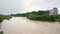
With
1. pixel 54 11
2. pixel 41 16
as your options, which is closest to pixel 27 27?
pixel 41 16

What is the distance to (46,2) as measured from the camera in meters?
1.72

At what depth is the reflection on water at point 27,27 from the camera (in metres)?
1.66

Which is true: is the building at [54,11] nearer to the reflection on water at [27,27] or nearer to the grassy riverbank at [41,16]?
the grassy riverbank at [41,16]

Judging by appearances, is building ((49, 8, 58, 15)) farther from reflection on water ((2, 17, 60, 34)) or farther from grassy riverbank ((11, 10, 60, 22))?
reflection on water ((2, 17, 60, 34))

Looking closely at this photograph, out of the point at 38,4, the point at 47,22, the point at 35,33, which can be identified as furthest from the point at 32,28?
the point at 38,4

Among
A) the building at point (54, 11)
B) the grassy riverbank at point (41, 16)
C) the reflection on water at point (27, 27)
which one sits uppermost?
the building at point (54, 11)

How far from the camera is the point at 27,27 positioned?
1.68 metres

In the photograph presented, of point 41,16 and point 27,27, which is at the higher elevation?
point 41,16

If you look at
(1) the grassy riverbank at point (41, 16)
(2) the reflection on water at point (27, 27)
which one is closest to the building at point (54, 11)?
(1) the grassy riverbank at point (41, 16)

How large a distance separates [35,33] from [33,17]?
0.75 feet

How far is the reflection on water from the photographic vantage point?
1658 mm

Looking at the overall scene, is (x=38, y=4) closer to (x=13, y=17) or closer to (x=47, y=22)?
(x=47, y=22)

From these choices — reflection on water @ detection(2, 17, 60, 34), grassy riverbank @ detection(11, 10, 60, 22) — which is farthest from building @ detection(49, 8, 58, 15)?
reflection on water @ detection(2, 17, 60, 34)

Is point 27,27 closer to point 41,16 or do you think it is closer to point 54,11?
point 41,16
